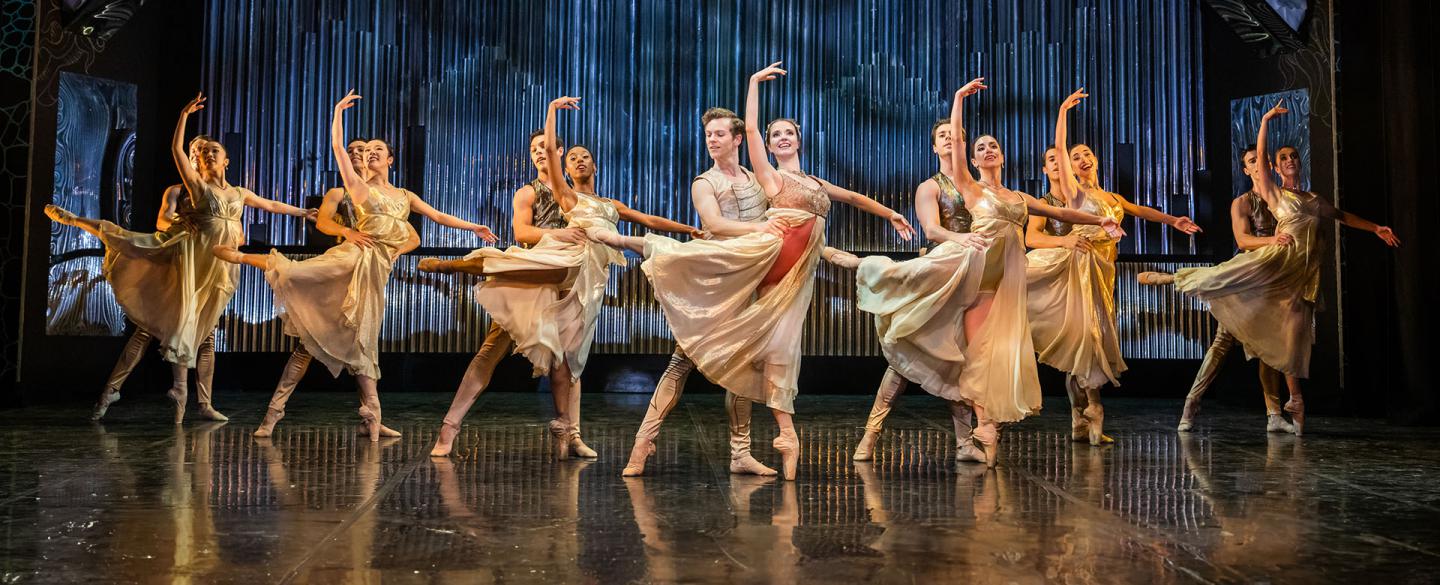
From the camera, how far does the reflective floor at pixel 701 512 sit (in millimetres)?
2691

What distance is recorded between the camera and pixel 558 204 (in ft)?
17.6

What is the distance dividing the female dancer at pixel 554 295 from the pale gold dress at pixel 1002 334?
4.17 ft

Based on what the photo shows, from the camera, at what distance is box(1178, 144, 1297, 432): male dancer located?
6.70 meters

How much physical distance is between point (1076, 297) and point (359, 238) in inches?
147

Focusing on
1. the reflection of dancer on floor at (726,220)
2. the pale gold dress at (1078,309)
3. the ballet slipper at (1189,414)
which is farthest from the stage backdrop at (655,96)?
the reflection of dancer on floor at (726,220)

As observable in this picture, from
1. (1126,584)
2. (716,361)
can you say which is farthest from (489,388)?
(1126,584)

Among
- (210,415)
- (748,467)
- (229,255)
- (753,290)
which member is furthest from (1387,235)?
(210,415)

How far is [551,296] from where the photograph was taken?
521 cm

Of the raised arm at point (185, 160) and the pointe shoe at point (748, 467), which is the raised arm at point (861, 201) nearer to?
the pointe shoe at point (748, 467)

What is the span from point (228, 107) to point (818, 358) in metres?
5.64

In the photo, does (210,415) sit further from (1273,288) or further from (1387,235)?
(1387,235)

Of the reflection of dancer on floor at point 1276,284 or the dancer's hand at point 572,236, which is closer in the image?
the dancer's hand at point 572,236

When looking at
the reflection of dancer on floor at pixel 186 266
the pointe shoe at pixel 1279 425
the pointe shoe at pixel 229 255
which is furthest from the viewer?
the reflection of dancer on floor at pixel 186 266

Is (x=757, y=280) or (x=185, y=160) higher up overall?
(x=185, y=160)
